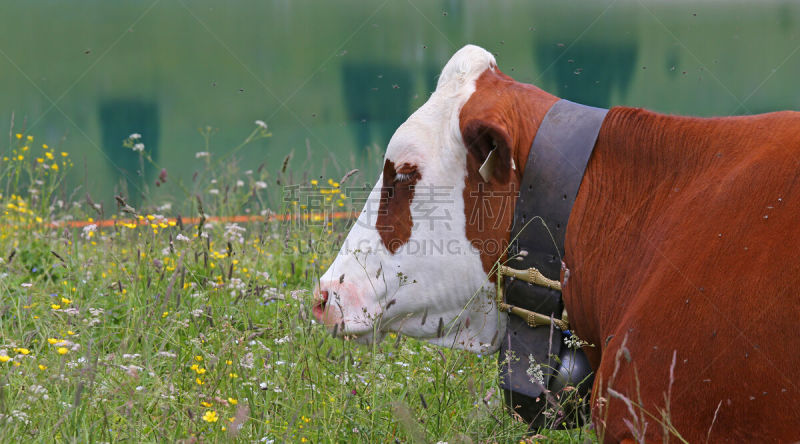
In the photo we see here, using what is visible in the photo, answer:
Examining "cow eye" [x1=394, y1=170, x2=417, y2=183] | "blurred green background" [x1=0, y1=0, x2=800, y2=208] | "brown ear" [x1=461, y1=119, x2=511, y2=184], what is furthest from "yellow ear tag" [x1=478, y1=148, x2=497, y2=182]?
"blurred green background" [x1=0, y1=0, x2=800, y2=208]

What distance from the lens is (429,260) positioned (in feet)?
9.64

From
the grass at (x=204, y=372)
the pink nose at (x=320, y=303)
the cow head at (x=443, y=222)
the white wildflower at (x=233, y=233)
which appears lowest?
the grass at (x=204, y=372)

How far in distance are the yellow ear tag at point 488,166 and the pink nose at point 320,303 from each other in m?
0.80

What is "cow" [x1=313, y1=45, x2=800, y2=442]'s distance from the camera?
1963mm

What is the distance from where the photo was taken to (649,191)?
2443 mm

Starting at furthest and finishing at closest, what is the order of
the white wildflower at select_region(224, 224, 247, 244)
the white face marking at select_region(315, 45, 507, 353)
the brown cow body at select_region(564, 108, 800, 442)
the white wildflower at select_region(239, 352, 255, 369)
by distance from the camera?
1. the white wildflower at select_region(224, 224, 247, 244)
2. the white wildflower at select_region(239, 352, 255, 369)
3. the white face marking at select_region(315, 45, 507, 353)
4. the brown cow body at select_region(564, 108, 800, 442)

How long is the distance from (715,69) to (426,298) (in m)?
5.78

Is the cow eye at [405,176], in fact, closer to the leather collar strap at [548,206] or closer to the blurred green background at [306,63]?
the leather collar strap at [548,206]

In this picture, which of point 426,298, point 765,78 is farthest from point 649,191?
point 765,78

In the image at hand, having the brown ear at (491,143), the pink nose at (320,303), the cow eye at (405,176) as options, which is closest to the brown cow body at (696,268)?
the brown ear at (491,143)

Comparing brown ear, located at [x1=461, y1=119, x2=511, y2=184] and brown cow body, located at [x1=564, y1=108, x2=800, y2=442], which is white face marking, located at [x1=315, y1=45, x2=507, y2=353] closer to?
brown ear, located at [x1=461, y1=119, x2=511, y2=184]

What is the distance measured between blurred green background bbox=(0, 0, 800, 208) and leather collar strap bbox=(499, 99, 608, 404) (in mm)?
4481

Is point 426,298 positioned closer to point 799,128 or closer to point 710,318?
point 710,318

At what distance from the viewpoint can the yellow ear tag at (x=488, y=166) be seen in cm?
265
